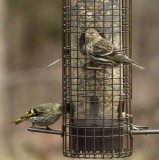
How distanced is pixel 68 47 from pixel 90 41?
0.53 m

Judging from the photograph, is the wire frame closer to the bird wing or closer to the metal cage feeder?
Answer: the metal cage feeder

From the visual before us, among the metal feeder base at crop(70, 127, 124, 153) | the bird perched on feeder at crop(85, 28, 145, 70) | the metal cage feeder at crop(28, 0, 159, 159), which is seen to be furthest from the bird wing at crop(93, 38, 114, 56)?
the metal feeder base at crop(70, 127, 124, 153)

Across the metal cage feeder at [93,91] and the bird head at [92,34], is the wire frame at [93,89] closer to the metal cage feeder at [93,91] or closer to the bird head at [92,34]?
the metal cage feeder at [93,91]

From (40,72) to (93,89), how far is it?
1480cm

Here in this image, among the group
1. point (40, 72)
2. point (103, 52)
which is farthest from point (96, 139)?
point (40, 72)

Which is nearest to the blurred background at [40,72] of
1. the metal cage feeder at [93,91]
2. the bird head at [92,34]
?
the metal cage feeder at [93,91]

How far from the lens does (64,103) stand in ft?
45.2

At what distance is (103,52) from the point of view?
1316 cm

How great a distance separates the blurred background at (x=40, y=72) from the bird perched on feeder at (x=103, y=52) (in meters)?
3.60

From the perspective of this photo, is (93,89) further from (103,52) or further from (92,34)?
(92,34)

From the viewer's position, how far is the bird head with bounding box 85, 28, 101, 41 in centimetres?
1327

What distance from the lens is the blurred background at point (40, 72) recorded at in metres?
17.5

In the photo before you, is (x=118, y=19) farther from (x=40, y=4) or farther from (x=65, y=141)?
(x=40, y=4)

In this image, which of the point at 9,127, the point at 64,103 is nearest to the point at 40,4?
the point at 9,127
